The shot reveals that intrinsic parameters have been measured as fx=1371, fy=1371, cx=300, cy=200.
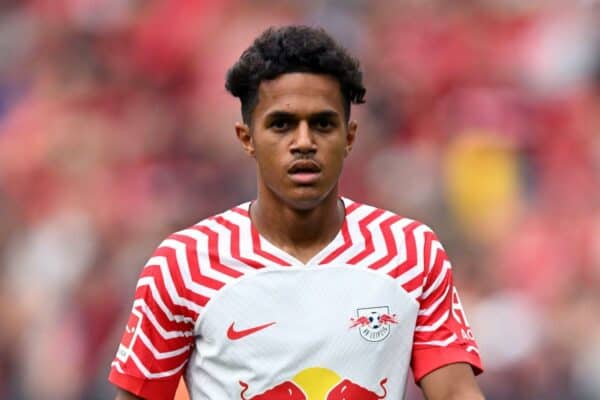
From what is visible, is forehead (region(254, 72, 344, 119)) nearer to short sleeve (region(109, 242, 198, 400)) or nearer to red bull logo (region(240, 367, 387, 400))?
short sleeve (region(109, 242, 198, 400))

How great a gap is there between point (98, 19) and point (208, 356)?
5568 millimetres

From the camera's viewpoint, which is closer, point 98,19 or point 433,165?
point 433,165

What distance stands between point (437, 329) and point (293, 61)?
3.01 ft

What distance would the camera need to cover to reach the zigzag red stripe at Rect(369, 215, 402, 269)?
4.14 m

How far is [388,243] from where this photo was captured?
419 centimetres

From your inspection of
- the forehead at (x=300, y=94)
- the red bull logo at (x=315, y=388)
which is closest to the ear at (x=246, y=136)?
the forehead at (x=300, y=94)

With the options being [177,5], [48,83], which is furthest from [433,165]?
[48,83]

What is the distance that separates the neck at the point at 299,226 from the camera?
13.7ft

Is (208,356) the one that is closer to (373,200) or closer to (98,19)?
(373,200)

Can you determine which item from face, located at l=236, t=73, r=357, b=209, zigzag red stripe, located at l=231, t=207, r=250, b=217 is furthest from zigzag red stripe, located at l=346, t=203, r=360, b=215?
zigzag red stripe, located at l=231, t=207, r=250, b=217

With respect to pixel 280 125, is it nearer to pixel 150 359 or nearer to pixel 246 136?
pixel 246 136

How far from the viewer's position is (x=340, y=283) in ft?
13.5

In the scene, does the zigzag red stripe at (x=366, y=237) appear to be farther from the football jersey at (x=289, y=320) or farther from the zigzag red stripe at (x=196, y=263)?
the zigzag red stripe at (x=196, y=263)

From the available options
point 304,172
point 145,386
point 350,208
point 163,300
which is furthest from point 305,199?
point 145,386
